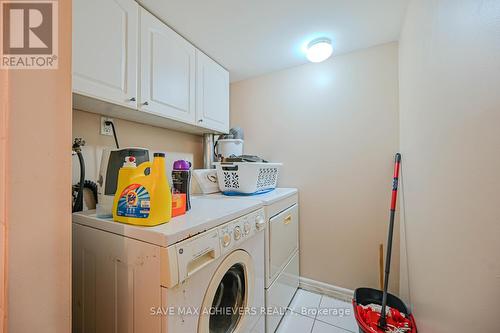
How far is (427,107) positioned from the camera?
0.92 m

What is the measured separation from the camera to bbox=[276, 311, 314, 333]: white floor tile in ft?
4.74

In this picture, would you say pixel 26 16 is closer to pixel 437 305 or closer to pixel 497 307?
pixel 497 307

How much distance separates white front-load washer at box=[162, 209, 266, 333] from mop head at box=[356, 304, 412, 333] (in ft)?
2.15

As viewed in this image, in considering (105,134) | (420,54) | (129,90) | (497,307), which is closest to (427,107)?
(420,54)

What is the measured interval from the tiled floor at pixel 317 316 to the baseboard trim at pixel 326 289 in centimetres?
4

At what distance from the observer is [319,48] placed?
5.27ft

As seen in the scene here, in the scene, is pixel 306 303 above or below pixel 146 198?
below

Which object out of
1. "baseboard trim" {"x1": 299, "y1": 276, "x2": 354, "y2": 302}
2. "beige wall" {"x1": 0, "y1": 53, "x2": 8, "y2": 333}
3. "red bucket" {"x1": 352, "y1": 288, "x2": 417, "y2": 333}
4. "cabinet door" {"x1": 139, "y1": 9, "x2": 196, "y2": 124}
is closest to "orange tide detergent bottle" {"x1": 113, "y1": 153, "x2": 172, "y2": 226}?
"beige wall" {"x1": 0, "y1": 53, "x2": 8, "y2": 333}

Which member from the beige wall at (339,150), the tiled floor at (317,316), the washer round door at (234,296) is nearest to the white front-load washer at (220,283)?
the washer round door at (234,296)

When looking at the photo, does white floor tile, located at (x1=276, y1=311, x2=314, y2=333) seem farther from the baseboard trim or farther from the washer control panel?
the washer control panel

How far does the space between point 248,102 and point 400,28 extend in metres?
1.38


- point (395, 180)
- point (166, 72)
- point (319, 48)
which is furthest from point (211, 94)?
point (395, 180)

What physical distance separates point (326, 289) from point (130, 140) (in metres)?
2.06

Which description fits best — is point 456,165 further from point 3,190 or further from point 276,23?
point 276,23
